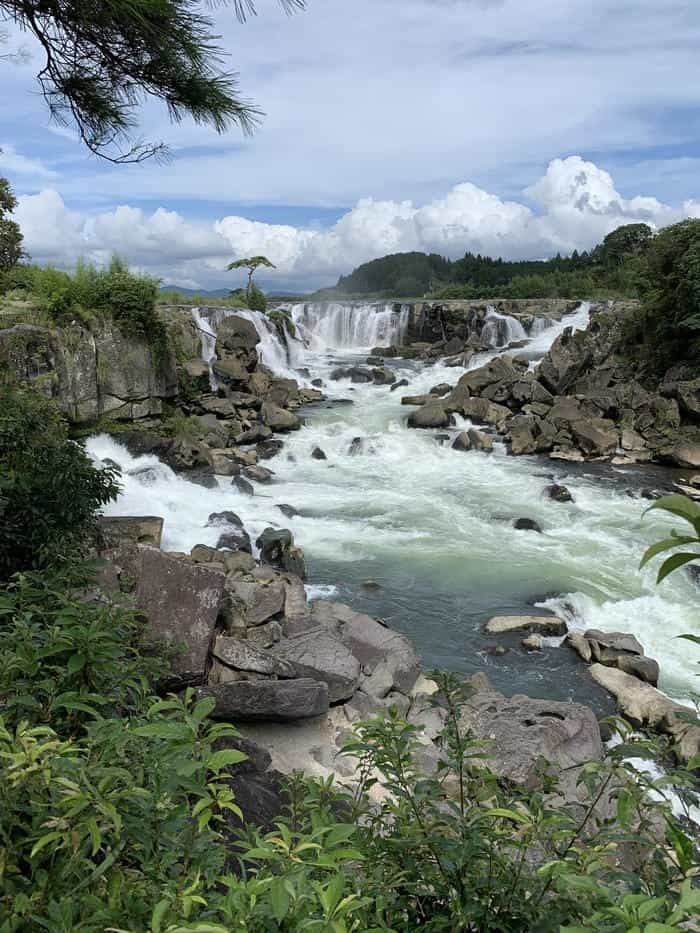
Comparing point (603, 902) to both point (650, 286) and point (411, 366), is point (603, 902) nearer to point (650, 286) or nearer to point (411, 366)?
point (650, 286)

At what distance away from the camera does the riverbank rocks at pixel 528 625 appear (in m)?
8.73

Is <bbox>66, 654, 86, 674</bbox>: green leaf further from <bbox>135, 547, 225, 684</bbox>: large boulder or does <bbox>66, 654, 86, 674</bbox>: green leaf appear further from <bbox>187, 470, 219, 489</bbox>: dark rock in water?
<bbox>187, 470, 219, 489</bbox>: dark rock in water

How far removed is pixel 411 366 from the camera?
27906 mm

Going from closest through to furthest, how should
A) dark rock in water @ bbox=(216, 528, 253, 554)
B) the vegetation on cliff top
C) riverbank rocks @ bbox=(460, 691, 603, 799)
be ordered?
the vegetation on cliff top → riverbank rocks @ bbox=(460, 691, 603, 799) → dark rock in water @ bbox=(216, 528, 253, 554)

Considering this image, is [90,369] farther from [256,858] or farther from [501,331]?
[501,331]

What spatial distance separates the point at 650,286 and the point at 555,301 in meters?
10.6

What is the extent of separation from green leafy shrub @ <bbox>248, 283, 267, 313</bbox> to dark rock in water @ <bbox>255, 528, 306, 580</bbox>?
69.4 ft

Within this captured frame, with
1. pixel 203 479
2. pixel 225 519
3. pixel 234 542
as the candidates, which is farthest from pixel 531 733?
pixel 203 479

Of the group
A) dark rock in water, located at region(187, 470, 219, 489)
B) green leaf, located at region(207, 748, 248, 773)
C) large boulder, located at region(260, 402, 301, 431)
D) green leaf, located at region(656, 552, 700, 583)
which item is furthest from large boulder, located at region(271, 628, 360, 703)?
large boulder, located at region(260, 402, 301, 431)

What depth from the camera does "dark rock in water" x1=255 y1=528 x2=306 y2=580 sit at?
10156 millimetres

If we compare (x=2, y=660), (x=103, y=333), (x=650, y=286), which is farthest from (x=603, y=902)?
(x=650, y=286)

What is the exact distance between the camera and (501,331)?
29625mm

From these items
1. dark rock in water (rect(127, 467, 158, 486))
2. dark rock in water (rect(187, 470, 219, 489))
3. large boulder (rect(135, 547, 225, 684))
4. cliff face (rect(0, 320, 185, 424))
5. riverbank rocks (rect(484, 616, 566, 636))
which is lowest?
riverbank rocks (rect(484, 616, 566, 636))

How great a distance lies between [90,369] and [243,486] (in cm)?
494
